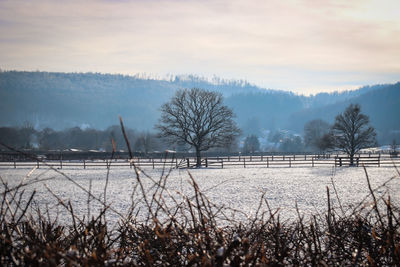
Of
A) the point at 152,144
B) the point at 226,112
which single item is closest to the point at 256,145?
the point at 152,144

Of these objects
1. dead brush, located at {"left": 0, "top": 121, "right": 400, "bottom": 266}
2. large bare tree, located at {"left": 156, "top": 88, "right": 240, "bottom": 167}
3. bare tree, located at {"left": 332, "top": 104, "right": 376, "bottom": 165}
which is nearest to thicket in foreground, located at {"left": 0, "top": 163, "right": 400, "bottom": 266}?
dead brush, located at {"left": 0, "top": 121, "right": 400, "bottom": 266}

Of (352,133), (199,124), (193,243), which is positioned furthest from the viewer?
(199,124)

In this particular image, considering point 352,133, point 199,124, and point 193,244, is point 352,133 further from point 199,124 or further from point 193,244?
point 193,244

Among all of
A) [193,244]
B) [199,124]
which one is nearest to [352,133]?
[199,124]

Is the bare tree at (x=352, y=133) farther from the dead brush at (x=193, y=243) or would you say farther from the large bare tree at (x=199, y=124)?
the dead brush at (x=193, y=243)

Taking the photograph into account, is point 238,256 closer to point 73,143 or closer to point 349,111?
point 349,111

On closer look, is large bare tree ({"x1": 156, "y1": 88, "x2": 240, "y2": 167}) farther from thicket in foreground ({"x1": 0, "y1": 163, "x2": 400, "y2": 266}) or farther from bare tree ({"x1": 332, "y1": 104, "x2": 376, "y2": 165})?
thicket in foreground ({"x1": 0, "y1": 163, "x2": 400, "y2": 266})

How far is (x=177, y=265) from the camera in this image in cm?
266

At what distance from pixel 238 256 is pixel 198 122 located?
1875 inches

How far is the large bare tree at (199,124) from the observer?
47.2 meters

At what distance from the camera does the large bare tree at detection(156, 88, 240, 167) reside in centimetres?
4719

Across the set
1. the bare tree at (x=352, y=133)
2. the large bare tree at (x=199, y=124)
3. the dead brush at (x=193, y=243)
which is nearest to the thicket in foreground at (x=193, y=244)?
the dead brush at (x=193, y=243)

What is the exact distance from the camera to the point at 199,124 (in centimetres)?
4928

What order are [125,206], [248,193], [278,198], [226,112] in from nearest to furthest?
1. [125,206]
2. [278,198]
3. [248,193]
4. [226,112]
